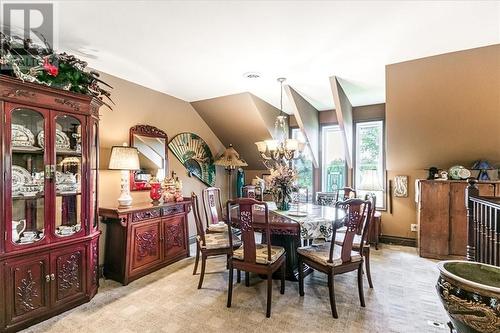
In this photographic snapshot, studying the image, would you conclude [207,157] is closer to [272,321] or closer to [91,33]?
[91,33]

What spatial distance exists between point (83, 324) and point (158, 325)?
2.18 ft

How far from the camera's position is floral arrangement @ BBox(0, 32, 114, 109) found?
2.13 m

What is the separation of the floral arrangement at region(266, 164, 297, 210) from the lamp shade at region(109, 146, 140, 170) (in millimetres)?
1771

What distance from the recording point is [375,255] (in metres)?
4.02

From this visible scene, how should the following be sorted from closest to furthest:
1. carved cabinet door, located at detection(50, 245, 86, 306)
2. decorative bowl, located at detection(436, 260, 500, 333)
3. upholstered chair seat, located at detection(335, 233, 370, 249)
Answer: decorative bowl, located at detection(436, 260, 500, 333), carved cabinet door, located at detection(50, 245, 86, 306), upholstered chair seat, located at detection(335, 233, 370, 249)

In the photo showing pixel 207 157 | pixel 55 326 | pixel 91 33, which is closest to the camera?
pixel 55 326

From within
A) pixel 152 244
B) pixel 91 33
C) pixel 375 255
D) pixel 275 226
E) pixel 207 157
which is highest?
pixel 91 33

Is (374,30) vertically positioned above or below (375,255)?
above

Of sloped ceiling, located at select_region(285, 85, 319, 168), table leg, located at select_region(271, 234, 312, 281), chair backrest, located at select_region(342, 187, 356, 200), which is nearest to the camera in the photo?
table leg, located at select_region(271, 234, 312, 281)

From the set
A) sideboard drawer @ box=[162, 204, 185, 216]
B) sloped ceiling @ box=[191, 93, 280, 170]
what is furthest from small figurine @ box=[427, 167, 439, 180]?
sideboard drawer @ box=[162, 204, 185, 216]

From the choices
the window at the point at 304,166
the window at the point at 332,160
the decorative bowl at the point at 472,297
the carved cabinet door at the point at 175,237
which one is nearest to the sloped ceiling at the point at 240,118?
the window at the point at 304,166

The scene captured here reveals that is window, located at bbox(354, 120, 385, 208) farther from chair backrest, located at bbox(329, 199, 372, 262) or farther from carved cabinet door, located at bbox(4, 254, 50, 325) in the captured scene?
carved cabinet door, located at bbox(4, 254, 50, 325)

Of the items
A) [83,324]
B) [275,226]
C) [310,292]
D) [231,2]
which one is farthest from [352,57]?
[83,324]

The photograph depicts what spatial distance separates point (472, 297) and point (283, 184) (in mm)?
2183
